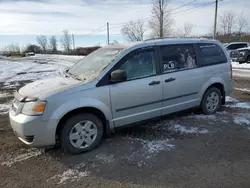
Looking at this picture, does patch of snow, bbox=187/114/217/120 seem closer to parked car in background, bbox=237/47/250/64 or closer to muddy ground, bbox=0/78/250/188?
muddy ground, bbox=0/78/250/188

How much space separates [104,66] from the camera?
4000mm

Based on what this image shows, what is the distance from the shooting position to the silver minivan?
3467 millimetres

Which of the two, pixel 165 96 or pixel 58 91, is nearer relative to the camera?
pixel 58 91

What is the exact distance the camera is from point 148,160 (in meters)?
3.49

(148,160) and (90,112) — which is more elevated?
(90,112)

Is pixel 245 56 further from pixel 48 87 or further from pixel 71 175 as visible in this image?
pixel 71 175

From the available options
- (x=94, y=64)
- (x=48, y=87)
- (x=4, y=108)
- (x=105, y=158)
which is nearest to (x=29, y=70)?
(x=4, y=108)

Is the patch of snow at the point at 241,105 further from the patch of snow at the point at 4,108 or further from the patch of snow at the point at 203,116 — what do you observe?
the patch of snow at the point at 4,108

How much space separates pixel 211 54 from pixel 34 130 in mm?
4042

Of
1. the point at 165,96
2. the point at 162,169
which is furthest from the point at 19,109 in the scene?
the point at 165,96

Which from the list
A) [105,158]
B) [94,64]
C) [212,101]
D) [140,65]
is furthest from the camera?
[212,101]

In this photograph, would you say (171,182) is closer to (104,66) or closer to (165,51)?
(104,66)

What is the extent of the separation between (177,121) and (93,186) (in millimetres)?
2700

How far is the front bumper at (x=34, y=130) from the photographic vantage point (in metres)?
3.37
